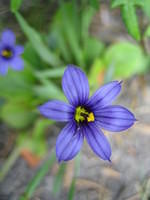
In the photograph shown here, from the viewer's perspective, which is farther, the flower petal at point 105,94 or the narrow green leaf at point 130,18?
the narrow green leaf at point 130,18

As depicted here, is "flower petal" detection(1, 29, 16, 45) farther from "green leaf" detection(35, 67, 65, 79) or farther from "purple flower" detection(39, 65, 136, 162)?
"purple flower" detection(39, 65, 136, 162)

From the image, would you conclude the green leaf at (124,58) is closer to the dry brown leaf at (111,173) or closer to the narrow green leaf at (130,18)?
the dry brown leaf at (111,173)

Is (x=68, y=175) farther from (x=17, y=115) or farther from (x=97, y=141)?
(x=97, y=141)

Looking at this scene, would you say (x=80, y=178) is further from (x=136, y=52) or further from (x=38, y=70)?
(x=136, y=52)

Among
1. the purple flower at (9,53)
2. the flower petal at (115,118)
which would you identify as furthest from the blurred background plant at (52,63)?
the flower petal at (115,118)

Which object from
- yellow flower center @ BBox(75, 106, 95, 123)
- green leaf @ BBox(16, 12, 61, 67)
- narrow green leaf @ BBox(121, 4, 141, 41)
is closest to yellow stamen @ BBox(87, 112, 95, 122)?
yellow flower center @ BBox(75, 106, 95, 123)

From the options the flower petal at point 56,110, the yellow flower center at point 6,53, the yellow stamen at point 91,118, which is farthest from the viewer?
the yellow flower center at point 6,53

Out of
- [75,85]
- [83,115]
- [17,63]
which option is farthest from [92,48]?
[75,85]
